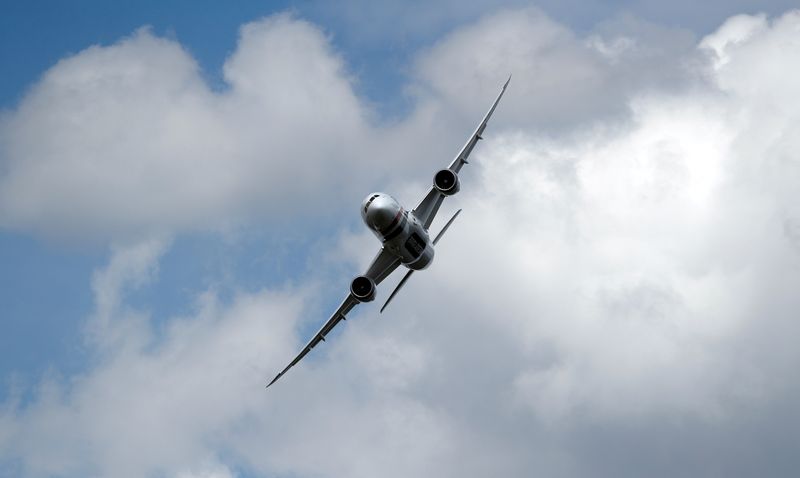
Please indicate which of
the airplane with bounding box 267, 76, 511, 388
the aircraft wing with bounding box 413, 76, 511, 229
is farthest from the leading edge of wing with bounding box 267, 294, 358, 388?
the aircraft wing with bounding box 413, 76, 511, 229

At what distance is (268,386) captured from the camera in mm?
90188

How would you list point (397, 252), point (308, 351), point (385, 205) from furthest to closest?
point (308, 351) → point (397, 252) → point (385, 205)

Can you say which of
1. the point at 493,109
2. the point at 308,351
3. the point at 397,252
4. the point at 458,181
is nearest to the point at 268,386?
the point at 308,351

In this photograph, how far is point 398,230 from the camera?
3246 inches

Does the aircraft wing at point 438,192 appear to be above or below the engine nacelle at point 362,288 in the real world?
above

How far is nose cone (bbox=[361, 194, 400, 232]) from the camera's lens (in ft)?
262

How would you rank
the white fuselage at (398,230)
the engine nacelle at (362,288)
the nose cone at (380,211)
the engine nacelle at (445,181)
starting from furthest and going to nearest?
the engine nacelle at (362,288) < the engine nacelle at (445,181) < the white fuselage at (398,230) < the nose cone at (380,211)

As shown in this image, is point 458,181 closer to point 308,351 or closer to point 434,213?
point 434,213

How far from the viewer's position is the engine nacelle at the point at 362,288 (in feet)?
290

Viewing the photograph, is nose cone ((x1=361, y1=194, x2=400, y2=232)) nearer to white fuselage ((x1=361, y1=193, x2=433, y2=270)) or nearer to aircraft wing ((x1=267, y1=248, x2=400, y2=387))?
white fuselage ((x1=361, y1=193, x2=433, y2=270))

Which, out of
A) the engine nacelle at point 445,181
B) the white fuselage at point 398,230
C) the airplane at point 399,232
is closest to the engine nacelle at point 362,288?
the airplane at point 399,232

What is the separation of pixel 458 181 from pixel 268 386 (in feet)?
68.2

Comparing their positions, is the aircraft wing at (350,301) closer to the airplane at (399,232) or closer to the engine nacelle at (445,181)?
the airplane at (399,232)

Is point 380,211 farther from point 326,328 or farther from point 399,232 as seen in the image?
point 326,328
